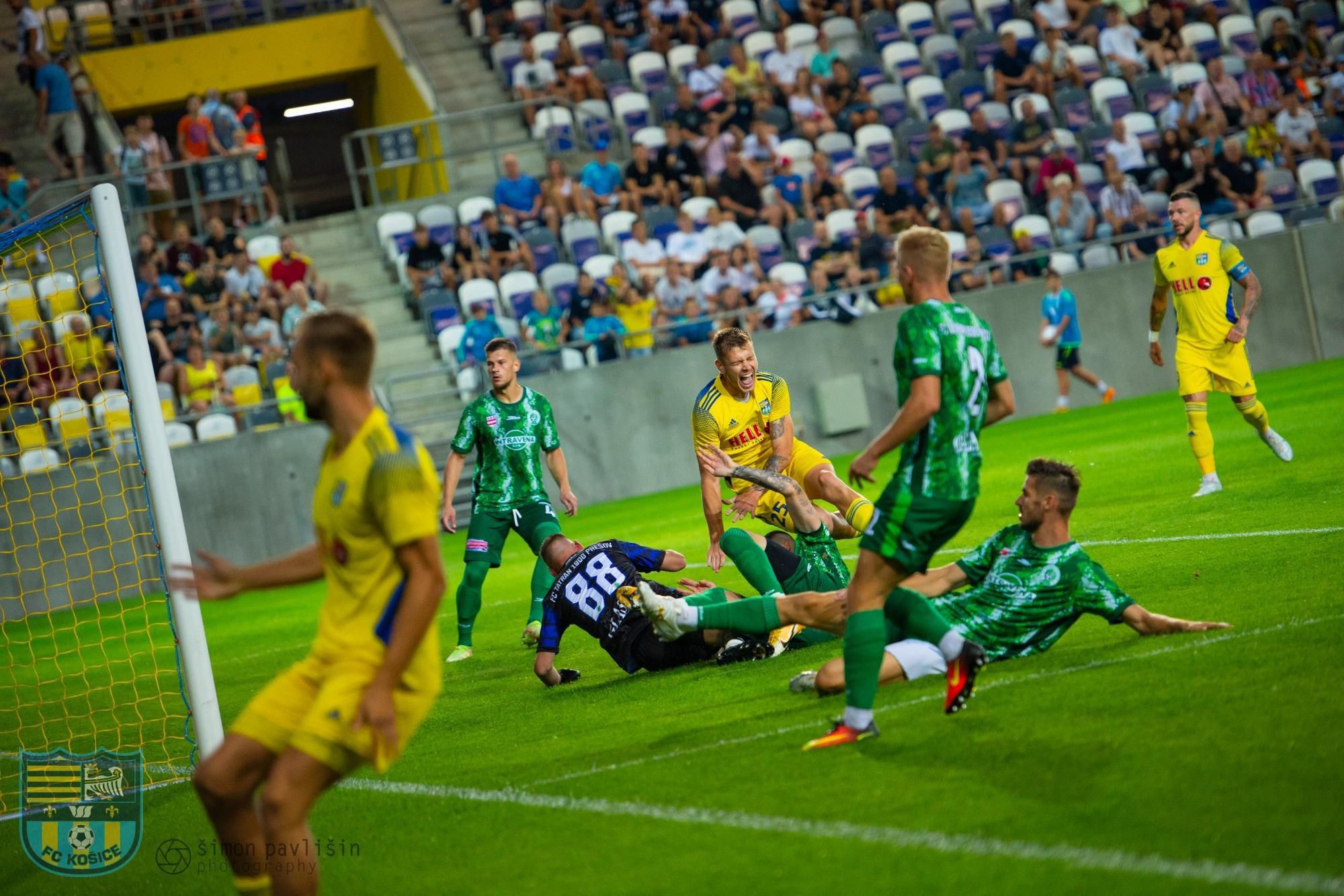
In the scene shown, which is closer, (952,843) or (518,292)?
(952,843)

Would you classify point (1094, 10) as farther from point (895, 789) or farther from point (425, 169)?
point (895, 789)

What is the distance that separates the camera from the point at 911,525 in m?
5.34

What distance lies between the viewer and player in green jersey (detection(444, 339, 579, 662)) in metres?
9.72

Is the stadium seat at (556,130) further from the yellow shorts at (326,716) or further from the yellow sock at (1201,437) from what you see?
the yellow shorts at (326,716)

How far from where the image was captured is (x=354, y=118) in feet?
101

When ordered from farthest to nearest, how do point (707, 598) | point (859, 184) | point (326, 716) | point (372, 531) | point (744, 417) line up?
point (859, 184), point (744, 417), point (707, 598), point (372, 531), point (326, 716)

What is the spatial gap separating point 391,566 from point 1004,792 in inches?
85.2

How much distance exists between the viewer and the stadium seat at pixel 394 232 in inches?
910

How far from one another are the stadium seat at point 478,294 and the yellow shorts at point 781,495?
490 inches

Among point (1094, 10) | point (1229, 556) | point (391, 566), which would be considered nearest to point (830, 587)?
point (1229, 556)

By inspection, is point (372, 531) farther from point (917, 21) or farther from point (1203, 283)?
point (917, 21)

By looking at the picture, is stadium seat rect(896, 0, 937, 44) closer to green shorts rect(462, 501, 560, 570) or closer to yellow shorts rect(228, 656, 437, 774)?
green shorts rect(462, 501, 560, 570)

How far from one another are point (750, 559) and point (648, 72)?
64.7ft

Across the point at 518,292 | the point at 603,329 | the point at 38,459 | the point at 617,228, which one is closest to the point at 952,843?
the point at 38,459
